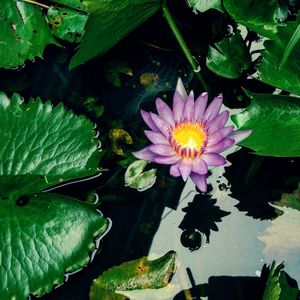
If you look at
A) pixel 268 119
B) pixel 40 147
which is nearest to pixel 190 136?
pixel 268 119

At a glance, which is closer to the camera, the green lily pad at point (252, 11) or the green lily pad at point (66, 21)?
the green lily pad at point (252, 11)

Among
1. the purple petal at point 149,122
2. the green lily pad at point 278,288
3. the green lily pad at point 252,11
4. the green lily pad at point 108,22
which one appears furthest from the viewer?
the green lily pad at point 252,11

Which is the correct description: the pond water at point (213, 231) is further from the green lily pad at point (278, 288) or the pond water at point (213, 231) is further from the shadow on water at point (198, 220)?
the green lily pad at point (278, 288)

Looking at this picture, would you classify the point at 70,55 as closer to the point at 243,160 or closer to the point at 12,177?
the point at 12,177

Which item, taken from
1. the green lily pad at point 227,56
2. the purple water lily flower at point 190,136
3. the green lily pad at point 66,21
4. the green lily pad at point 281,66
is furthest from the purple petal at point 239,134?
the green lily pad at point 66,21

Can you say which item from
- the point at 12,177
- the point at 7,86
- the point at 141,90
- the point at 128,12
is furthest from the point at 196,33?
the point at 12,177

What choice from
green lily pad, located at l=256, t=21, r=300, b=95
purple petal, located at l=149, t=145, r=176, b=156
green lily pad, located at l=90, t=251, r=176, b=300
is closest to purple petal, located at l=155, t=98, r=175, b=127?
purple petal, located at l=149, t=145, r=176, b=156

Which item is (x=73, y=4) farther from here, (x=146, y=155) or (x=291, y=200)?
(x=291, y=200)

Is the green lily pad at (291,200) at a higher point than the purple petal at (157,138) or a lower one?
lower
